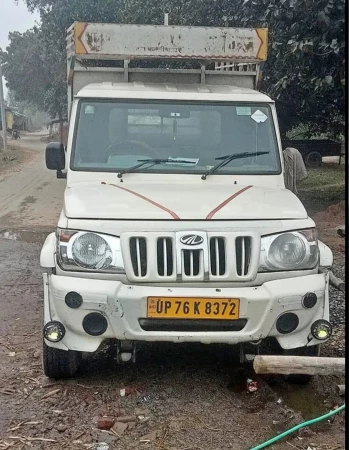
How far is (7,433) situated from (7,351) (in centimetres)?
134

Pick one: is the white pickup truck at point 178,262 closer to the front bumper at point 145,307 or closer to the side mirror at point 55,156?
the front bumper at point 145,307

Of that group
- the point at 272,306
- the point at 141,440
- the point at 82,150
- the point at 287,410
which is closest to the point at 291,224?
the point at 272,306

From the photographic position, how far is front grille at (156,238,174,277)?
358cm

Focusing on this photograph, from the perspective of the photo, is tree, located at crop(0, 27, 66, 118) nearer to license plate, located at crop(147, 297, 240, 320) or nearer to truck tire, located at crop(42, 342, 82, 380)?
truck tire, located at crop(42, 342, 82, 380)

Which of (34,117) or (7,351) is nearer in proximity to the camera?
(7,351)

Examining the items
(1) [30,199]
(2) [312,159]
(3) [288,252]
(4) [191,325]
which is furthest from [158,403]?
(2) [312,159]

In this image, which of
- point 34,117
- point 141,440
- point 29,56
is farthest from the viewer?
point 34,117

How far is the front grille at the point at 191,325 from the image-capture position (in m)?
3.57

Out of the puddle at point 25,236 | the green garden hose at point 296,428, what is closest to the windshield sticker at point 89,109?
the green garden hose at point 296,428

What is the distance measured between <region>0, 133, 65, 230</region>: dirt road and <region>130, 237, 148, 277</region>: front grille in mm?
6974

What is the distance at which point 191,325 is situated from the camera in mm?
3594

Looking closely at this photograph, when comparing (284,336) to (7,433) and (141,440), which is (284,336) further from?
(7,433)

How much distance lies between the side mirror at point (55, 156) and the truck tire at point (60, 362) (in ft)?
5.36

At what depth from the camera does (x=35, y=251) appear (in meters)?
8.45
